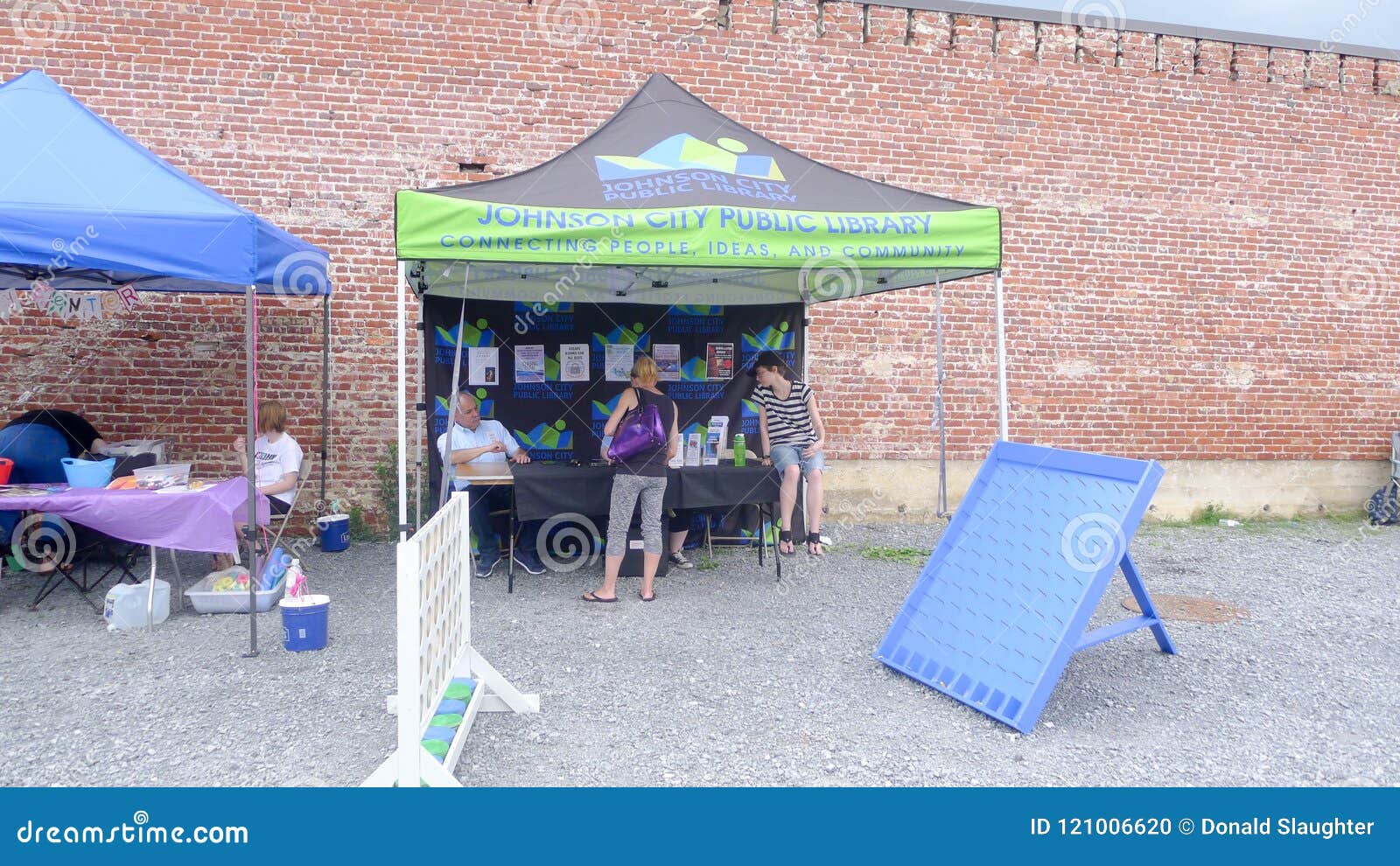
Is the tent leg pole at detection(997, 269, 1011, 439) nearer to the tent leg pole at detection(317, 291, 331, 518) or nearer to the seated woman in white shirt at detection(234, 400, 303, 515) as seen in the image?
the tent leg pole at detection(317, 291, 331, 518)

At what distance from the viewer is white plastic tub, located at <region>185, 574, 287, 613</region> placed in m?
5.04

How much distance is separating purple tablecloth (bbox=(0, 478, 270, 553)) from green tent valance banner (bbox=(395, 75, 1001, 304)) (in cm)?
181

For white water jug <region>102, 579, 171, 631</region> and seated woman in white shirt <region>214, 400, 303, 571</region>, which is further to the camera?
seated woman in white shirt <region>214, 400, 303, 571</region>

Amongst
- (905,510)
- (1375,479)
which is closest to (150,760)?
(905,510)

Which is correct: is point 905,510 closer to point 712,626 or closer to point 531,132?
point 712,626

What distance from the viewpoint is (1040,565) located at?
3912mm

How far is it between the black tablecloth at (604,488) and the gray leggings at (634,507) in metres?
0.19

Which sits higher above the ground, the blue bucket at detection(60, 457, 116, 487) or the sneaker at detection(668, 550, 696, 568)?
the blue bucket at detection(60, 457, 116, 487)

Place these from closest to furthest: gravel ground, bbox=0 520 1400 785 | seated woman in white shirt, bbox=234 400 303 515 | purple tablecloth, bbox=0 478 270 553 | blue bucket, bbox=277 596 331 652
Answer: gravel ground, bbox=0 520 1400 785
blue bucket, bbox=277 596 331 652
purple tablecloth, bbox=0 478 270 553
seated woman in white shirt, bbox=234 400 303 515

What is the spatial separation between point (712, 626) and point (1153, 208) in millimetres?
6164

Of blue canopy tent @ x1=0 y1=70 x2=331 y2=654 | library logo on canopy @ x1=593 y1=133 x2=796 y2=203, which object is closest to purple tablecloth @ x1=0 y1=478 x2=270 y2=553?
blue canopy tent @ x1=0 y1=70 x2=331 y2=654

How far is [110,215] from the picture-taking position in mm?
4383

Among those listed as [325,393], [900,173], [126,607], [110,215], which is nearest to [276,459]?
[325,393]

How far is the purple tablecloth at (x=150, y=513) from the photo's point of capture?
4691 mm
